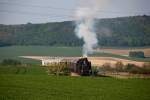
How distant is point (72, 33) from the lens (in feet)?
39.0

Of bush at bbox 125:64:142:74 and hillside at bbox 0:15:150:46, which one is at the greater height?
hillside at bbox 0:15:150:46

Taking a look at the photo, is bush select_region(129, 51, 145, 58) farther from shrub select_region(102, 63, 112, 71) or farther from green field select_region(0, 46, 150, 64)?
shrub select_region(102, 63, 112, 71)

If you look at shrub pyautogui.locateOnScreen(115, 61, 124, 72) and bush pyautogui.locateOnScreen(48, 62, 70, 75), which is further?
bush pyautogui.locateOnScreen(48, 62, 70, 75)

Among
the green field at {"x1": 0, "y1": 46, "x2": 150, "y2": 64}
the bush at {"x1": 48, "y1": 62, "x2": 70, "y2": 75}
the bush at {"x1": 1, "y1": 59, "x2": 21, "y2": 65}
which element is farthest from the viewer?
the bush at {"x1": 48, "y1": 62, "x2": 70, "y2": 75}

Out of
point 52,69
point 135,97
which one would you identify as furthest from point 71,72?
point 135,97

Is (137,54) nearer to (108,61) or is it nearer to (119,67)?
(119,67)

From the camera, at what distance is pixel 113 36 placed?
35.6ft

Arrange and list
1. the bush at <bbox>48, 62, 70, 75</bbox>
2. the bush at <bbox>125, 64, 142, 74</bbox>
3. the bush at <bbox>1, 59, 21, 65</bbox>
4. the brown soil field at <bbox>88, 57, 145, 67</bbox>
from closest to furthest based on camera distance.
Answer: the bush at <bbox>1, 59, 21, 65</bbox>, the brown soil field at <bbox>88, 57, 145, 67</bbox>, the bush at <bbox>125, 64, 142, 74</bbox>, the bush at <bbox>48, 62, 70, 75</bbox>

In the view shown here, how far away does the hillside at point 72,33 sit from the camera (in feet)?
30.9

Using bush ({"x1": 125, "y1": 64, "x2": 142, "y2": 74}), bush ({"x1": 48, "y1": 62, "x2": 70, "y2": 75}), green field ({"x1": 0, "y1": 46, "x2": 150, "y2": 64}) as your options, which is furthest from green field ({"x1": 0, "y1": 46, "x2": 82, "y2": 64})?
bush ({"x1": 125, "y1": 64, "x2": 142, "y2": 74})

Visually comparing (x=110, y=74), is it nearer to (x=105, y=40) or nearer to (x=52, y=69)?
(x=105, y=40)

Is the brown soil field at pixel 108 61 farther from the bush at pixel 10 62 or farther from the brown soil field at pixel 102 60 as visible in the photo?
the bush at pixel 10 62

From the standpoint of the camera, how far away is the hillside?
30.9 feet

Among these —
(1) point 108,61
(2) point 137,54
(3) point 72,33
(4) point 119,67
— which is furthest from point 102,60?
(3) point 72,33
